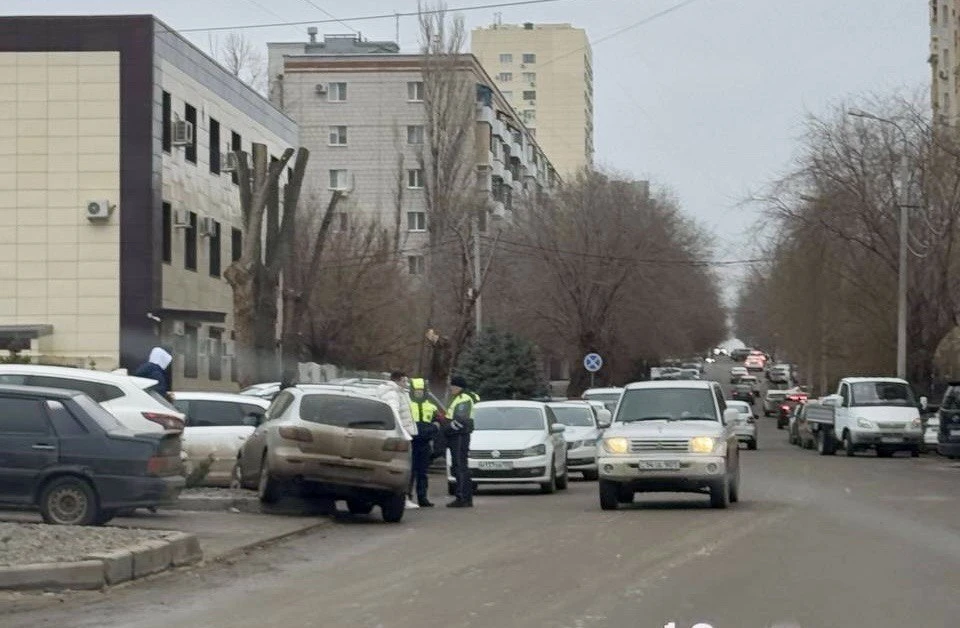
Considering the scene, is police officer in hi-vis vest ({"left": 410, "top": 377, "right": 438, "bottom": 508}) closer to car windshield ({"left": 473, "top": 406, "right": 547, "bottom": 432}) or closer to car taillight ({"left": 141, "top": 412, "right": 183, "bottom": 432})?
car taillight ({"left": 141, "top": 412, "right": 183, "bottom": 432})

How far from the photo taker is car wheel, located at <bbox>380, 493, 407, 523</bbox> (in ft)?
67.3

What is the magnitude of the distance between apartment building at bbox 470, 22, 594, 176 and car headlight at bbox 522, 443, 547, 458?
12804cm

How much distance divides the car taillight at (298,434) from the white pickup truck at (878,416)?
81.9ft

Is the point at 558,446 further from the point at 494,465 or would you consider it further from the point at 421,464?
the point at 421,464

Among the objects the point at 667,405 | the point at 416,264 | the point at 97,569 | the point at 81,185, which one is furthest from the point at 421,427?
the point at 416,264

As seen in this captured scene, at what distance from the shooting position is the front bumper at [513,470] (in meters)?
27.3

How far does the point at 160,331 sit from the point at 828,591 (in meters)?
28.9

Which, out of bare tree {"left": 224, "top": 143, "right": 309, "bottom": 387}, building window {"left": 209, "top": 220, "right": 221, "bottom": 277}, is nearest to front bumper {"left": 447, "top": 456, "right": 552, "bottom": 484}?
bare tree {"left": 224, "top": 143, "right": 309, "bottom": 387}

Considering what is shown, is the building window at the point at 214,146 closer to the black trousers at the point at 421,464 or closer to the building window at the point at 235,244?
the building window at the point at 235,244

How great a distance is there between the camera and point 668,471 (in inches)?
861

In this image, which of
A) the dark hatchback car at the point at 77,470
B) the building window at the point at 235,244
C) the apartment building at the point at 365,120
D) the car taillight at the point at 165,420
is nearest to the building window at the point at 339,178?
the apartment building at the point at 365,120

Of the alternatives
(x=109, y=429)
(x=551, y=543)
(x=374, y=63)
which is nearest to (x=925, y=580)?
(x=551, y=543)

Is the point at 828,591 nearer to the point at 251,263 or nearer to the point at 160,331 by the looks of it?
the point at 251,263

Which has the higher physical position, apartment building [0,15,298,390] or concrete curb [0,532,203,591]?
apartment building [0,15,298,390]
